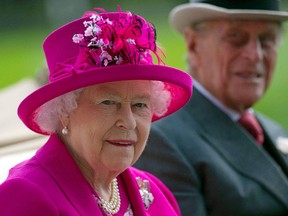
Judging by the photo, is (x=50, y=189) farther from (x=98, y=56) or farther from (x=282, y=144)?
(x=282, y=144)

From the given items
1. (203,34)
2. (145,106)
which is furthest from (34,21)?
(145,106)

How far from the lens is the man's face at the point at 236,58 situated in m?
3.94

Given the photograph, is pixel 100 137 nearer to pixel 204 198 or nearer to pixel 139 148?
pixel 139 148

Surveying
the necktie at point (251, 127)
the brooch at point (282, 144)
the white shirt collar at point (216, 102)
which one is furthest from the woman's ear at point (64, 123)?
the brooch at point (282, 144)

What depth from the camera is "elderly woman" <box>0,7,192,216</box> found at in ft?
8.14

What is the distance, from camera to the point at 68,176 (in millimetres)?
2604

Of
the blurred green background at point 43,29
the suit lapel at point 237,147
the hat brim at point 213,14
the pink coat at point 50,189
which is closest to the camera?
the pink coat at point 50,189

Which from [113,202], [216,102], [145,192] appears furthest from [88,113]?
[216,102]

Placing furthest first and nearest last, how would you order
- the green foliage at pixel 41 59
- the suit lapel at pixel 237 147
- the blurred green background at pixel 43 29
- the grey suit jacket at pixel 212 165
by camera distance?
the blurred green background at pixel 43 29 → the green foliage at pixel 41 59 → the suit lapel at pixel 237 147 → the grey suit jacket at pixel 212 165

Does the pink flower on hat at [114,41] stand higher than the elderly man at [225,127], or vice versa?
the pink flower on hat at [114,41]

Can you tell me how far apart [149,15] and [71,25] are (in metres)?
14.5

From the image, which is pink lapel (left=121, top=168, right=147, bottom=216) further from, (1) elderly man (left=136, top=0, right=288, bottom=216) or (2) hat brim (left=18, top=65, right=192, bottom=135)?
(1) elderly man (left=136, top=0, right=288, bottom=216)

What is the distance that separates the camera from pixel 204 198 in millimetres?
3551

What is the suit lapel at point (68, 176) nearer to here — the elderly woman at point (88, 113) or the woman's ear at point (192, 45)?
the elderly woman at point (88, 113)
